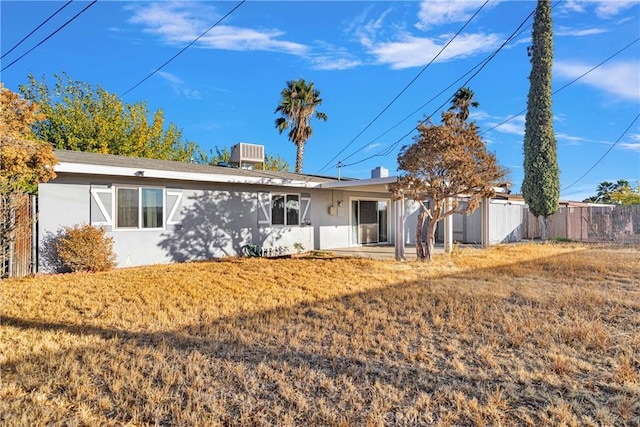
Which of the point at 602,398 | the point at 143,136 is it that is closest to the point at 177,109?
the point at 143,136

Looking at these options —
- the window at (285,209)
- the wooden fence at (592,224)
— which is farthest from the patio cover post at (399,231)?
the wooden fence at (592,224)

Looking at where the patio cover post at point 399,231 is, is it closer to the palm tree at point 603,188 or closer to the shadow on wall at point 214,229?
the shadow on wall at point 214,229

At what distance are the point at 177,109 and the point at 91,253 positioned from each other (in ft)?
59.8

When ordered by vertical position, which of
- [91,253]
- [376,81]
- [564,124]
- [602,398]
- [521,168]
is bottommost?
[602,398]

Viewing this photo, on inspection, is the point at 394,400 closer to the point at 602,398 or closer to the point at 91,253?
the point at 602,398

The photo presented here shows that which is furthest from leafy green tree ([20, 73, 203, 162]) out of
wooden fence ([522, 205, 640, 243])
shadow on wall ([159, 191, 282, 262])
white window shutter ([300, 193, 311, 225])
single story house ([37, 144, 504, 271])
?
wooden fence ([522, 205, 640, 243])

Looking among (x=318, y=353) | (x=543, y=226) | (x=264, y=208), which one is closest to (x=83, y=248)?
(x=264, y=208)

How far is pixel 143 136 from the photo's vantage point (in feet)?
72.4

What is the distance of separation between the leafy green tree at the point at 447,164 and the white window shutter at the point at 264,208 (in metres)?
4.31

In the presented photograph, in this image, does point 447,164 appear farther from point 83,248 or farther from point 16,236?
point 16,236

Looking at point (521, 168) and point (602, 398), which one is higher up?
point (521, 168)

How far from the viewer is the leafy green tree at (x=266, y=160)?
30.7 m

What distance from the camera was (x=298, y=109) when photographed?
21328mm

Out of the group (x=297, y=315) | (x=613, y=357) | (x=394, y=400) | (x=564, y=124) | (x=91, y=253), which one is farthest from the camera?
(x=564, y=124)
